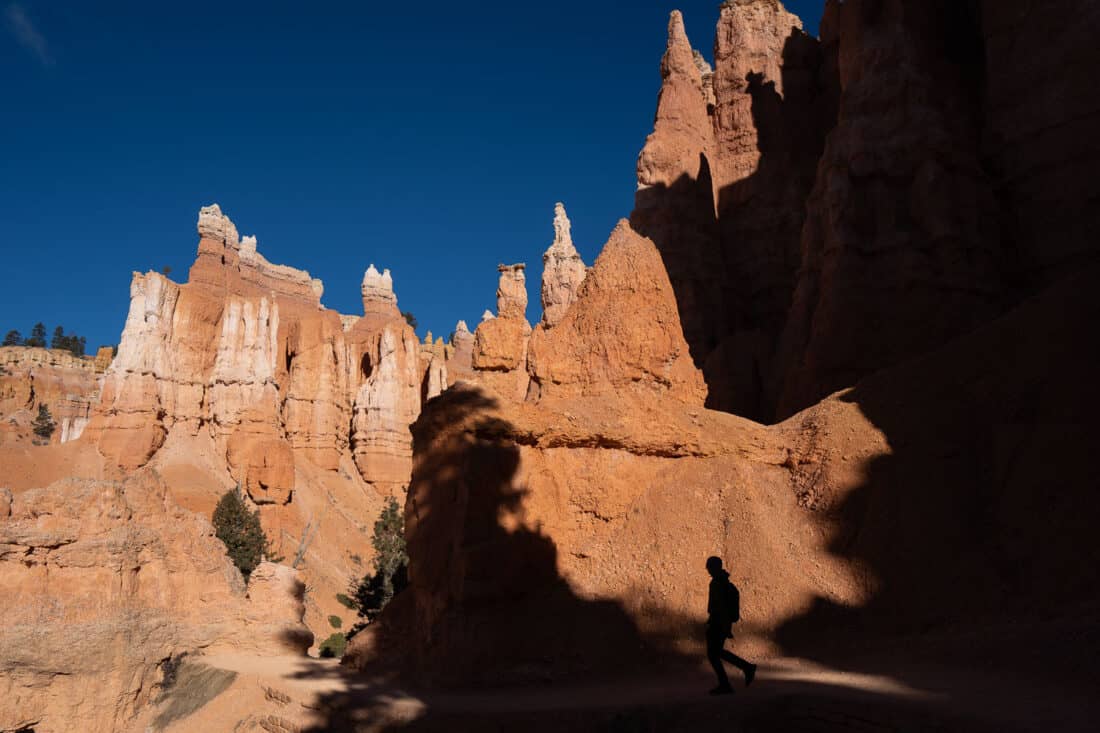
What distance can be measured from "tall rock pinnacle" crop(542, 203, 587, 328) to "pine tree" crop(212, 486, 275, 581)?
75.8 feet

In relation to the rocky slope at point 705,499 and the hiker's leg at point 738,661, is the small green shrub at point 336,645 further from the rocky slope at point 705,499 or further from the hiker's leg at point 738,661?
the hiker's leg at point 738,661

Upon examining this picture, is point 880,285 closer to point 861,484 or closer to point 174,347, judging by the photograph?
point 861,484

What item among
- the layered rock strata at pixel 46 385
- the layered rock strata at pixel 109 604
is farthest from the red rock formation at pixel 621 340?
the layered rock strata at pixel 46 385

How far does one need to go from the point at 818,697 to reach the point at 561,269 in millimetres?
50304

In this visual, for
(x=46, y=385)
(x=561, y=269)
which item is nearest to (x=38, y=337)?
(x=46, y=385)

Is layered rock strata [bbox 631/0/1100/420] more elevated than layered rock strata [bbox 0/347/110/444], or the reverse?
layered rock strata [bbox 0/347/110/444]

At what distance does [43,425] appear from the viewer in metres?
67.4

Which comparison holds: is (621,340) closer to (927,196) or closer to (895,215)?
(895,215)

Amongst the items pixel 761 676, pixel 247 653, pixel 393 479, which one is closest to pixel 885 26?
pixel 761 676

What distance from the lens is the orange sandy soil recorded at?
666 centimetres

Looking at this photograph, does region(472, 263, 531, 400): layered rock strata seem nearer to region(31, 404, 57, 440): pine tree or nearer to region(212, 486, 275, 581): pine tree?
region(212, 486, 275, 581): pine tree

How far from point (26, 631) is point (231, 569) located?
4.28 metres

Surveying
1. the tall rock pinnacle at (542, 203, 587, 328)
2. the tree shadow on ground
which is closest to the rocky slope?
the tree shadow on ground

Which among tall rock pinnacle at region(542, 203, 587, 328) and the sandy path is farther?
tall rock pinnacle at region(542, 203, 587, 328)
